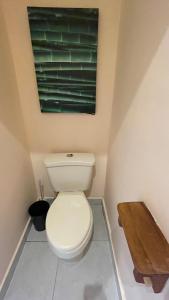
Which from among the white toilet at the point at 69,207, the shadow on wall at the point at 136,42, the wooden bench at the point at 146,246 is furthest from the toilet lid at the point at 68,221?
the shadow on wall at the point at 136,42

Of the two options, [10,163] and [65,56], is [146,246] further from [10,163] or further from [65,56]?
[65,56]

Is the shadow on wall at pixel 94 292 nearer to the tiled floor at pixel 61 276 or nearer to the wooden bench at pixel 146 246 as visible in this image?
the tiled floor at pixel 61 276

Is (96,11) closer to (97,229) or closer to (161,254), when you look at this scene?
(161,254)

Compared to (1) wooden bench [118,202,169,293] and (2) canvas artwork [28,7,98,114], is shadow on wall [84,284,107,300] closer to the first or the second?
(1) wooden bench [118,202,169,293]

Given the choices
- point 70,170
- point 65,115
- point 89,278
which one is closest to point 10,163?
point 70,170

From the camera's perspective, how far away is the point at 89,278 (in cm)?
135

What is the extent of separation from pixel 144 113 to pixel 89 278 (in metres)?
1.26

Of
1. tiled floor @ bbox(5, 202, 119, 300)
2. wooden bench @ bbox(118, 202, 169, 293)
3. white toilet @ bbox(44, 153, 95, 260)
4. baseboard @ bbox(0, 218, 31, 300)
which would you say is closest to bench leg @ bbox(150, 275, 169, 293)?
wooden bench @ bbox(118, 202, 169, 293)

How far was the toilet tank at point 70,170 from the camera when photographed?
4.84ft

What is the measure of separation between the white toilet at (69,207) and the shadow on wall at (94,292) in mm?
236

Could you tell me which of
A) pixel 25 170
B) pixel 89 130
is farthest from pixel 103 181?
pixel 25 170

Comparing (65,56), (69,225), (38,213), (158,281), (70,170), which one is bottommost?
(38,213)

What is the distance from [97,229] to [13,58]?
1.58 metres

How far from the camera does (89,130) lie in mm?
1582
